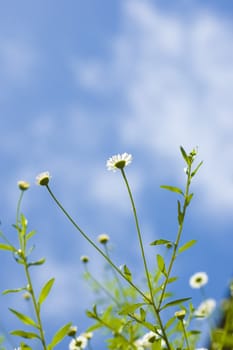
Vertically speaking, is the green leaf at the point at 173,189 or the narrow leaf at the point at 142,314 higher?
the green leaf at the point at 173,189

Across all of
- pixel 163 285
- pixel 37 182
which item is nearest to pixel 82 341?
pixel 37 182

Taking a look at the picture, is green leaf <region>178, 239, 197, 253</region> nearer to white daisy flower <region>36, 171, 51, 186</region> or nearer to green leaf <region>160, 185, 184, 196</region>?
green leaf <region>160, 185, 184, 196</region>

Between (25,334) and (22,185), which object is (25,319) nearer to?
(25,334)

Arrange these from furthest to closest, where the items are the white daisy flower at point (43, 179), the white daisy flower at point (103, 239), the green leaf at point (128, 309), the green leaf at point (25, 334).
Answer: the white daisy flower at point (103, 239) < the white daisy flower at point (43, 179) < the green leaf at point (25, 334) < the green leaf at point (128, 309)

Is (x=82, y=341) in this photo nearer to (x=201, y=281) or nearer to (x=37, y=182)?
(x=201, y=281)

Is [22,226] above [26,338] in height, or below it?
above

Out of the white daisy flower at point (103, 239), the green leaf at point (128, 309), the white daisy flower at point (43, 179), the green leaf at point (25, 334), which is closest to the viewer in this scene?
the green leaf at point (128, 309)

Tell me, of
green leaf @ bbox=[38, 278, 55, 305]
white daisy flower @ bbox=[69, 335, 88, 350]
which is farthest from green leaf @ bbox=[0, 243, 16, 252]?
white daisy flower @ bbox=[69, 335, 88, 350]

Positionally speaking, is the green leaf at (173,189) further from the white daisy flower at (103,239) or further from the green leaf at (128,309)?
the white daisy flower at (103,239)

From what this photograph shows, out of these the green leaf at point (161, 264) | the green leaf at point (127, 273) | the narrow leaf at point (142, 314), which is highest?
the green leaf at point (127, 273)

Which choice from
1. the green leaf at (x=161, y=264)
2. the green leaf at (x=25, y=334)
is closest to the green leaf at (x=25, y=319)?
the green leaf at (x=25, y=334)

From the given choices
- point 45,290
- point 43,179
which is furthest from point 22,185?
point 45,290
